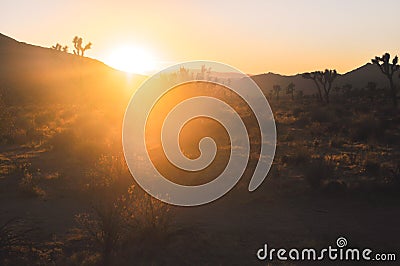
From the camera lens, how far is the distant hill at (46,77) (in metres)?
62.7

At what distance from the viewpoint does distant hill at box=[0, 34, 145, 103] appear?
6272 centimetres

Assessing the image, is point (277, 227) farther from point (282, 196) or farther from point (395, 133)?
point (395, 133)

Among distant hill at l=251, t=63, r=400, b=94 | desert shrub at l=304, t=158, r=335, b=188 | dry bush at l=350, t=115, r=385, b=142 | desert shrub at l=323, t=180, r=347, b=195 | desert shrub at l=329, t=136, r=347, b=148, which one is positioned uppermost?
distant hill at l=251, t=63, r=400, b=94

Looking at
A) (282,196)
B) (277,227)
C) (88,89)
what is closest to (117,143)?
(282,196)

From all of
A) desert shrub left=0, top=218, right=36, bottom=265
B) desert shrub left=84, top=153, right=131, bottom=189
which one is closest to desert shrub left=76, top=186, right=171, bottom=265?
desert shrub left=0, top=218, right=36, bottom=265

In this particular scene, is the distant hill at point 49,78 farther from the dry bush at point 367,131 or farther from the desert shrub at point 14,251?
the desert shrub at point 14,251

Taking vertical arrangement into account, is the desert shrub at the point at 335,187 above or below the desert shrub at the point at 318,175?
below

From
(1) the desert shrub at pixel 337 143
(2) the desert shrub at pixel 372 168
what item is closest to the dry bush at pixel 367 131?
(1) the desert shrub at pixel 337 143

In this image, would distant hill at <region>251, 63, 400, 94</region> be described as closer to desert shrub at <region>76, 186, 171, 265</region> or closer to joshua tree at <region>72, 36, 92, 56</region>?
joshua tree at <region>72, 36, 92, 56</region>

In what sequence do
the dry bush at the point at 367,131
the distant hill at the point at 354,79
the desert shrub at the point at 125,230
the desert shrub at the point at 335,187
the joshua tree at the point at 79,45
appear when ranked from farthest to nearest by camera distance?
the distant hill at the point at 354,79 < the joshua tree at the point at 79,45 < the dry bush at the point at 367,131 < the desert shrub at the point at 335,187 < the desert shrub at the point at 125,230

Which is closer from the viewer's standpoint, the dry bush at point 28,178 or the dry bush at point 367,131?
the dry bush at point 28,178

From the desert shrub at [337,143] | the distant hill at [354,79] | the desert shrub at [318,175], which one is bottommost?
the desert shrub at [318,175]

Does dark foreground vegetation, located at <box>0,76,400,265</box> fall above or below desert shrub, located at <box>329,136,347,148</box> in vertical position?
below

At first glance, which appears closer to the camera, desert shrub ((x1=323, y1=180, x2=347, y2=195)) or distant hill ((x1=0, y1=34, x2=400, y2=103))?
desert shrub ((x1=323, y1=180, x2=347, y2=195))
